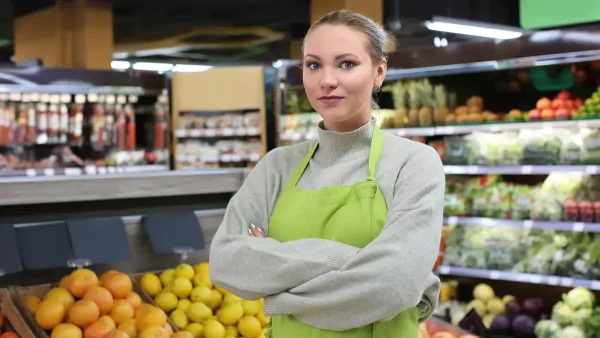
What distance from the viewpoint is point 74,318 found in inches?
107

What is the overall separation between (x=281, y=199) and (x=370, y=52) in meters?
0.39

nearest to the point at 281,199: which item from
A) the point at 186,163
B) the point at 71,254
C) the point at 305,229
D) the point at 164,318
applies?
the point at 305,229

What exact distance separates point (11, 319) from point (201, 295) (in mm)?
726

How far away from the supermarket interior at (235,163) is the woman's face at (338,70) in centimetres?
24

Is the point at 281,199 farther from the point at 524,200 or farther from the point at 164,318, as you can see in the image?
the point at 524,200

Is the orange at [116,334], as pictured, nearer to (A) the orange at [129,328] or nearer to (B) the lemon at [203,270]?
(A) the orange at [129,328]

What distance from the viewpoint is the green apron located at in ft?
5.17

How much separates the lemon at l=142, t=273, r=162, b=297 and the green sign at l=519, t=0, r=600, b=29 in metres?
5.43

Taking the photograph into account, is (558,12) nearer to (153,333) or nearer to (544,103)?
(544,103)

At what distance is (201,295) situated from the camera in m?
3.10

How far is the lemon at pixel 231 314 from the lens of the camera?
3010mm

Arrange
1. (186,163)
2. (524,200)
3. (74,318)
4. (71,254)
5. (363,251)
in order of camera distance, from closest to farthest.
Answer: (363,251) < (74,318) < (71,254) < (524,200) < (186,163)

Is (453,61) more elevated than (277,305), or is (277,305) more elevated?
(453,61)

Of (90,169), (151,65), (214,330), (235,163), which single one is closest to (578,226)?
(214,330)
